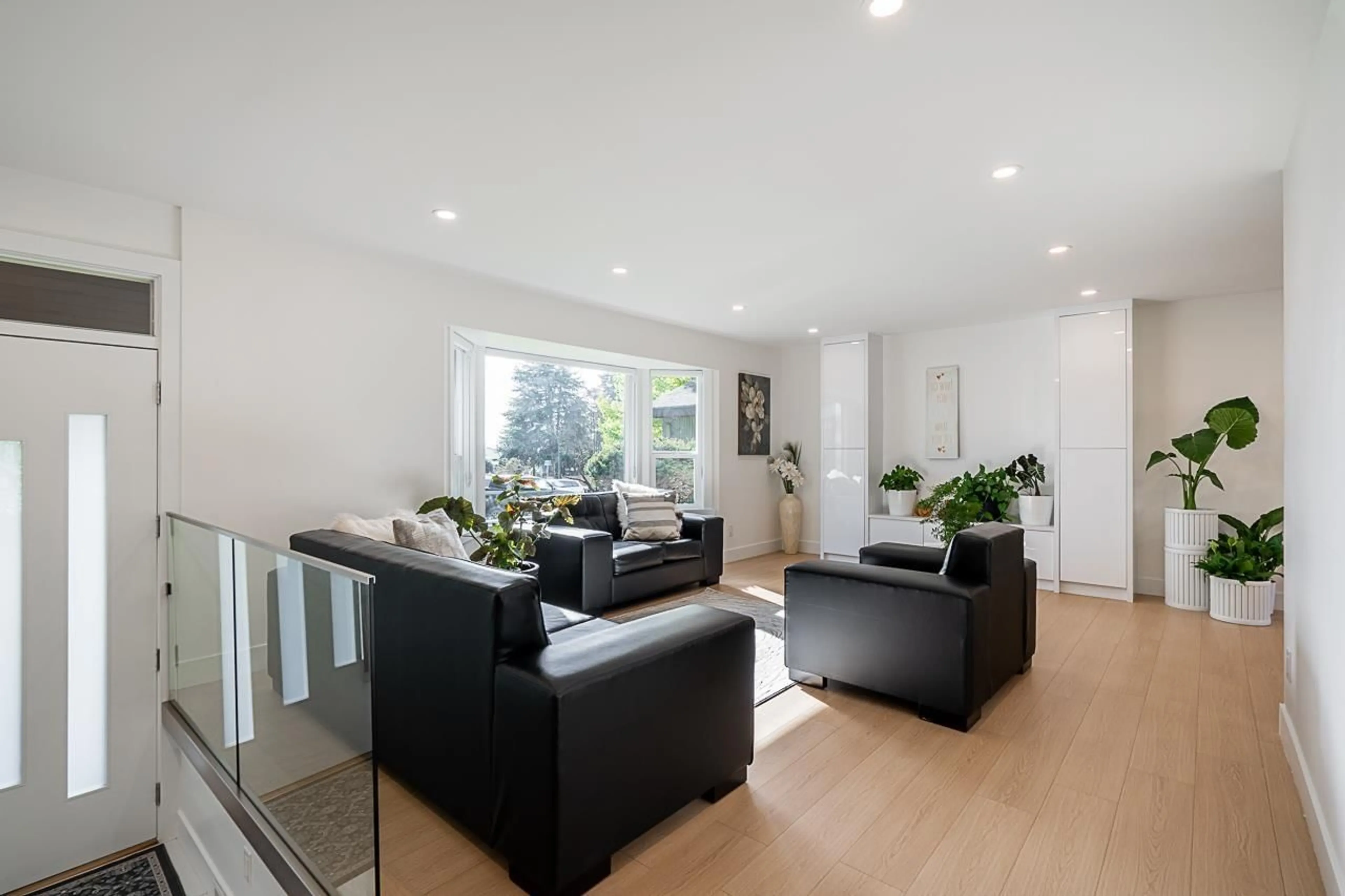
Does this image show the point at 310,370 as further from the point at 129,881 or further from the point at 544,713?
the point at 544,713

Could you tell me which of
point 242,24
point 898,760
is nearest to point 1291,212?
point 898,760

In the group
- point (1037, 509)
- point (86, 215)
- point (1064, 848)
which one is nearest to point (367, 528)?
point (86, 215)

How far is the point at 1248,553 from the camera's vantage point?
427 centimetres

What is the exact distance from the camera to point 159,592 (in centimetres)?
270

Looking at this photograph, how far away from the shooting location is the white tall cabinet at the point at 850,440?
6.22 m

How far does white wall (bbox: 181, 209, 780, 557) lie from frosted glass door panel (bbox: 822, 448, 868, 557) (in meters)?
3.50

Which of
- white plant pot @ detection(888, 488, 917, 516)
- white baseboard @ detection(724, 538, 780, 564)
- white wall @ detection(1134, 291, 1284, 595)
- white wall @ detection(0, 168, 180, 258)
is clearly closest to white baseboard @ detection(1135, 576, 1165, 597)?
white wall @ detection(1134, 291, 1284, 595)

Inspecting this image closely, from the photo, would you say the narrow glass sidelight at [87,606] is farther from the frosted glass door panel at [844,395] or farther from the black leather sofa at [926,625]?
the frosted glass door panel at [844,395]

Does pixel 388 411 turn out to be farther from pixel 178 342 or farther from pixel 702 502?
pixel 702 502

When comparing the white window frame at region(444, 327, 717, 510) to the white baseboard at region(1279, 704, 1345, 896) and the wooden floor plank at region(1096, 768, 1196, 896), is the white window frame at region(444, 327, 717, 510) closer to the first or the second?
the wooden floor plank at region(1096, 768, 1196, 896)

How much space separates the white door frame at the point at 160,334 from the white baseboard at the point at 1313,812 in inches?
161

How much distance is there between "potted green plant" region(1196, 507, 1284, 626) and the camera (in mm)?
4184

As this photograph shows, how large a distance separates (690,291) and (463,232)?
178 cm

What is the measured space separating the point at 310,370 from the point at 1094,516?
5773 mm
